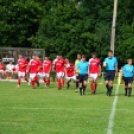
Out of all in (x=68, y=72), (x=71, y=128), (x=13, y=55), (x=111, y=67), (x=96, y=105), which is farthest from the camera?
(x=13, y=55)

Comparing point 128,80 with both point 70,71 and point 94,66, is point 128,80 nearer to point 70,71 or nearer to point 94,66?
point 94,66

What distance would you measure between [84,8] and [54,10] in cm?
332

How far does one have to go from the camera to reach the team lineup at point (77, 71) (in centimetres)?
2027

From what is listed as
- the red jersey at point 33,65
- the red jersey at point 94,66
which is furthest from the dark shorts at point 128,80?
the red jersey at point 33,65

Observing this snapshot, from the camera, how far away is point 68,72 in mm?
26688

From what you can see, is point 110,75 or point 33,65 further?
point 33,65

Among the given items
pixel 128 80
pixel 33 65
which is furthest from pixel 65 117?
pixel 33 65

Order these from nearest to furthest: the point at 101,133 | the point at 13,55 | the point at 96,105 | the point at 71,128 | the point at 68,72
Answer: the point at 101,133, the point at 71,128, the point at 96,105, the point at 68,72, the point at 13,55

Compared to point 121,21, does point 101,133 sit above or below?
below

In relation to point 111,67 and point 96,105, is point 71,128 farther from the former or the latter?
point 111,67

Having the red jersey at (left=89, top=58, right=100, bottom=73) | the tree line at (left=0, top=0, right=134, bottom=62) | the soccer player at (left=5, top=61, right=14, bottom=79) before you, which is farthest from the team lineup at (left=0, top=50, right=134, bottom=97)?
the tree line at (left=0, top=0, right=134, bottom=62)

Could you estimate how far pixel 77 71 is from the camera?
21219 millimetres

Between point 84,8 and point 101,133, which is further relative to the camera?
point 84,8

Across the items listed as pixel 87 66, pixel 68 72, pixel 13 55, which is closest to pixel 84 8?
pixel 13 55
